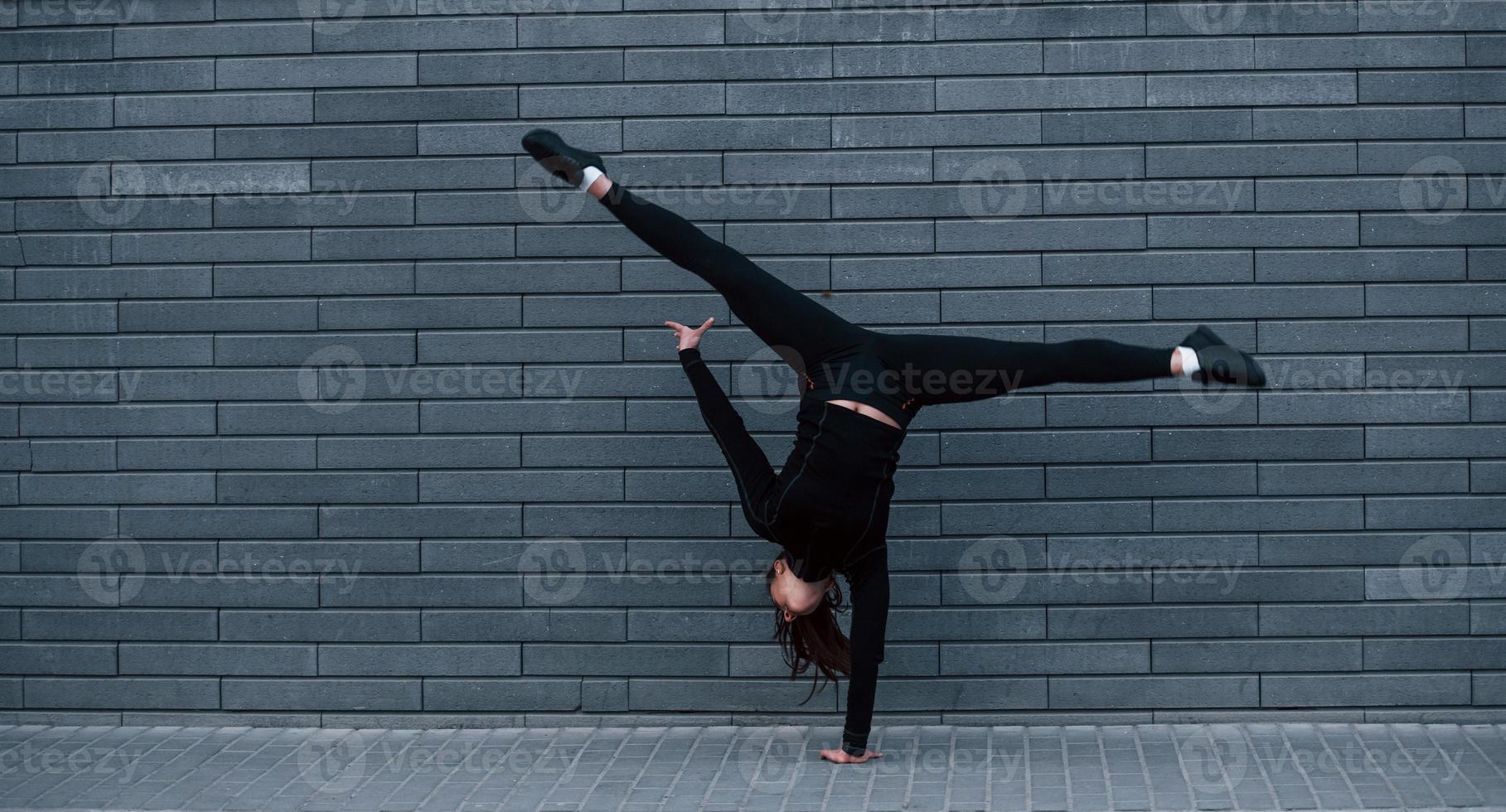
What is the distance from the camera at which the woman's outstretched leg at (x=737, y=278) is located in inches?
227

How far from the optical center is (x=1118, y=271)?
6574 mm

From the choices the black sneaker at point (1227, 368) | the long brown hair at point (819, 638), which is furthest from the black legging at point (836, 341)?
the long brown hair at point (819, 638)

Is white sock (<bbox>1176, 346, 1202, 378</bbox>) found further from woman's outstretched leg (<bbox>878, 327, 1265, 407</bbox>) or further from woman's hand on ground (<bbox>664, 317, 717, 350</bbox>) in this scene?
woman's hand on ground (<bbox>664, 317, 717, 350</bbox>)

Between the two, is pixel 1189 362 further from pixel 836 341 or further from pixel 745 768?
pixel 745 768

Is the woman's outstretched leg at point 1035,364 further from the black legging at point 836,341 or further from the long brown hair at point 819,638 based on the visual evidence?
the long brown hair at point 819,638

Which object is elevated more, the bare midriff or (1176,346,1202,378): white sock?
(1176,346,1202,378): white sock

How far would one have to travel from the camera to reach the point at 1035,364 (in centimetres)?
557

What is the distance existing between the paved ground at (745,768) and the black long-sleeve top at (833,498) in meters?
0.51

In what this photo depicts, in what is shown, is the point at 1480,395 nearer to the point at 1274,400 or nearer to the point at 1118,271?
the point at 1274,400

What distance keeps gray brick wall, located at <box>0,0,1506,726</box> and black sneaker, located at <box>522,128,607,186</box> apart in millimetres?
1060

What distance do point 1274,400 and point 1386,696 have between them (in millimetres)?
1579

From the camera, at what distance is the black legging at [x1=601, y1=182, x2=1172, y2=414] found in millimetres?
5594

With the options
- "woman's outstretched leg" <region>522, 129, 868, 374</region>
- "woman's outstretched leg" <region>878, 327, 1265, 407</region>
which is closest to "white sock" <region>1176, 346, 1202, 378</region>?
"woman's outstretched leg" <region>878, 327, 1265, 407</region>

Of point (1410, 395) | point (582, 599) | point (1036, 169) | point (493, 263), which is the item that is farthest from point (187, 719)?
point (1410, 395)
